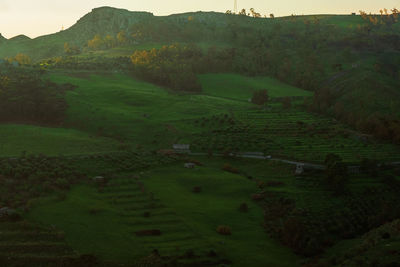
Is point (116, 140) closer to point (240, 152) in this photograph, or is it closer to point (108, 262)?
point (240, 152)

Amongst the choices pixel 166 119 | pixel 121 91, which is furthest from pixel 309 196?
pixel 121 91

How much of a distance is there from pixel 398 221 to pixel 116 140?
236 ft

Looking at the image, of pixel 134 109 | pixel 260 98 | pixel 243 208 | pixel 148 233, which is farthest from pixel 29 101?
pixel 260 98

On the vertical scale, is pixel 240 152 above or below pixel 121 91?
below

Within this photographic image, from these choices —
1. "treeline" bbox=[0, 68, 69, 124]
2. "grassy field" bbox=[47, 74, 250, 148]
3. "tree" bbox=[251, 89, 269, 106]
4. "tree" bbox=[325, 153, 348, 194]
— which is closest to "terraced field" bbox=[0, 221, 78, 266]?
"tree" bbox=[325, 153, 348, 194]

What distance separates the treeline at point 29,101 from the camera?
413 ft

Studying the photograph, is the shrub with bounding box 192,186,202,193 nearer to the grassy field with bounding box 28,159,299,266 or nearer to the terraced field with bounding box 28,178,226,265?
the grassy field with bounding box 28,159,299,266

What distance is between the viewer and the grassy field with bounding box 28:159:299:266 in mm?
58156

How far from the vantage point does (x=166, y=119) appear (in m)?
131

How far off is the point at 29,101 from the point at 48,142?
30411 millimetres

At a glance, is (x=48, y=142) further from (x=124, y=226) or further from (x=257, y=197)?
(x=257, y=197)

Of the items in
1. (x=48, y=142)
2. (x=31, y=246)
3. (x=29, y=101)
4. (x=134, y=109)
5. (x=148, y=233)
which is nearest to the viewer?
(x=31, y=246)

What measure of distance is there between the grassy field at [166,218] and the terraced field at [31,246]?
1951 millimetres

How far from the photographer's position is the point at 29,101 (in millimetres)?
126562
